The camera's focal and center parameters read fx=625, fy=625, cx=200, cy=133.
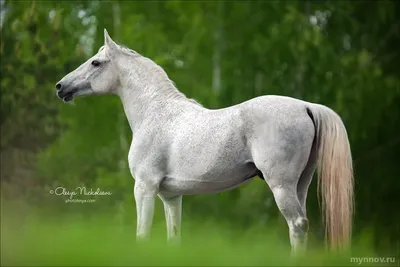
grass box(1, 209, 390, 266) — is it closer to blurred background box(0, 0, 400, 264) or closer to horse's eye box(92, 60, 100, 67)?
horse's eye box(92, 60, 100, 67)

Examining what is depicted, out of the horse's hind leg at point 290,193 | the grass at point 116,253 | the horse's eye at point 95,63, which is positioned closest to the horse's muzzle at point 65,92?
the horse's eye at point 95,63

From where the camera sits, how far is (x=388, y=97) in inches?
291

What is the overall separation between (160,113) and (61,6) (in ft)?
20.0

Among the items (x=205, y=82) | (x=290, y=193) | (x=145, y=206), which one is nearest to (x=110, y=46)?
(x=145, y=206)

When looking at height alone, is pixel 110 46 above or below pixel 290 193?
above

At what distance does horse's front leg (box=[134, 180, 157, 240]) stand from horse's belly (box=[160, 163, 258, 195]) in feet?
0.32

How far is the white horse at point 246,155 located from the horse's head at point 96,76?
100 millimetres

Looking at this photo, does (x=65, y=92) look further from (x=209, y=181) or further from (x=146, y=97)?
(x=209, y=181)

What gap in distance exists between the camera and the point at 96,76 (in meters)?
4.05

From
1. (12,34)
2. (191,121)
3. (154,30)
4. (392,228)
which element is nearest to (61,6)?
(12,34)

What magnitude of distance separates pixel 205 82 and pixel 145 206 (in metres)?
4.87

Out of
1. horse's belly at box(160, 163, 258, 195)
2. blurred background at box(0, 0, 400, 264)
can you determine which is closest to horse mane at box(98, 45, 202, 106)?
horse's belly at box(160, 163, 258, 195)

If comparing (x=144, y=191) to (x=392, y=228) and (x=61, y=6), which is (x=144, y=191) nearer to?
(x=392, y=228)

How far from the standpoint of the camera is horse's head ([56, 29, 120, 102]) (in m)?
4.05
